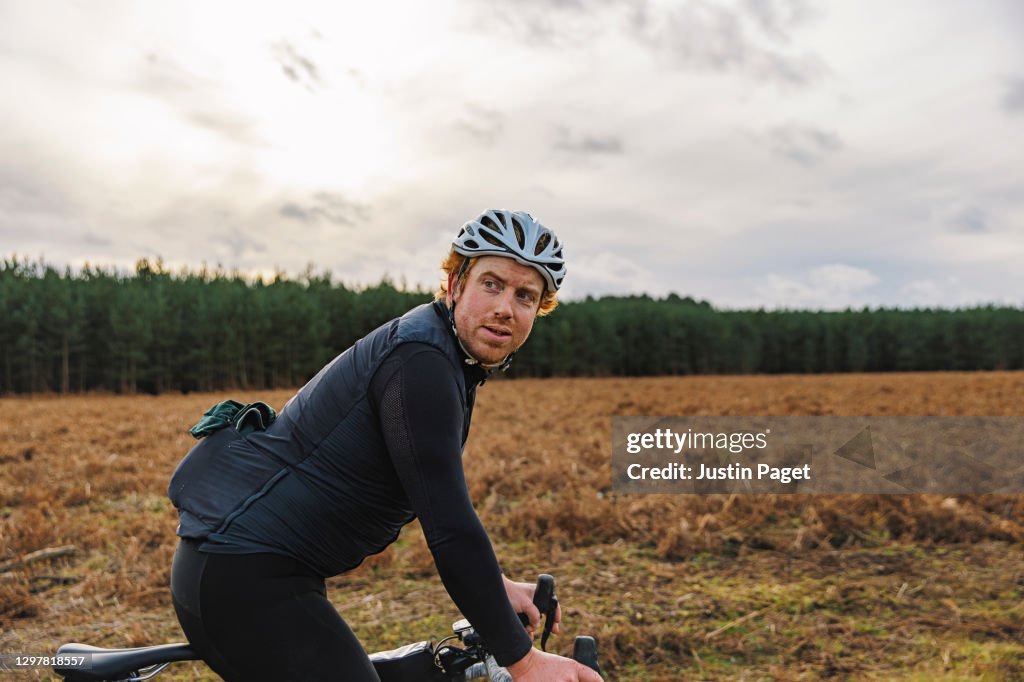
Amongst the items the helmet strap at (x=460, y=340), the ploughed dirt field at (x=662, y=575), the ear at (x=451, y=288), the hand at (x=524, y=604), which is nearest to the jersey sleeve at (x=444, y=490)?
the helmet strap at (x=460, y=340)

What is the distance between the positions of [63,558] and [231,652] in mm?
6259

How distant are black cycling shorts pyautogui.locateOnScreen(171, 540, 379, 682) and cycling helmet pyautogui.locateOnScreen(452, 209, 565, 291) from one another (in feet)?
3.56

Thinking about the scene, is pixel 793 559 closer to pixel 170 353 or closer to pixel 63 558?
pixel 63 558

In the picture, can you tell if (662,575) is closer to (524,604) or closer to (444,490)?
(524,604)

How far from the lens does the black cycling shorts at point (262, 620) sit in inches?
81.4

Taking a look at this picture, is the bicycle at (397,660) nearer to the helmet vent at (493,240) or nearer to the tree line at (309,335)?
the helmet vent at (493,240)

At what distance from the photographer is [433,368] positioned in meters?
1.97

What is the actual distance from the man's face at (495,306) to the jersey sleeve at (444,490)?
0.22m

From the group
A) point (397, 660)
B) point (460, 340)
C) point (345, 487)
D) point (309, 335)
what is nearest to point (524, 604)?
point (397, 660)

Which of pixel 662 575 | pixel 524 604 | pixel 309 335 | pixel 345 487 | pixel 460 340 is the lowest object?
pixel 662 575

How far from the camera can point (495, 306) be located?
7.16 feet

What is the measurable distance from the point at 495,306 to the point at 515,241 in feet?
0.73

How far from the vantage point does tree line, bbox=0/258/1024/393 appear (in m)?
53.2

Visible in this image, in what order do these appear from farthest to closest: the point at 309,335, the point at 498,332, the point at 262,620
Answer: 1. the point at 309,335
2. the point at 498,332
3. the point at 262,620
